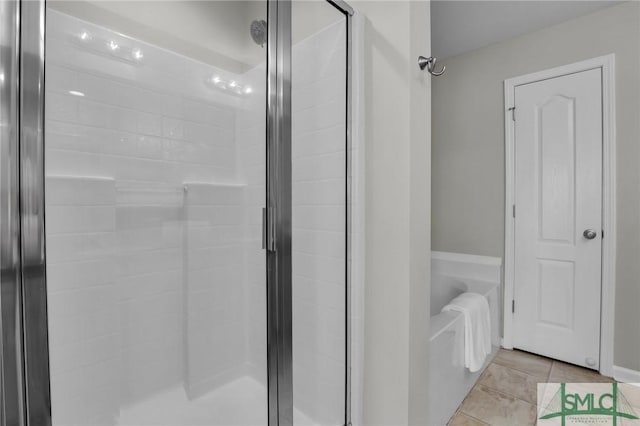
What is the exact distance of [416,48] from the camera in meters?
1.24

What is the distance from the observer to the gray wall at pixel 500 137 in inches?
78.4

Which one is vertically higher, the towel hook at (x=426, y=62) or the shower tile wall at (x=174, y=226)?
the towel hook at (x=426, y=62)

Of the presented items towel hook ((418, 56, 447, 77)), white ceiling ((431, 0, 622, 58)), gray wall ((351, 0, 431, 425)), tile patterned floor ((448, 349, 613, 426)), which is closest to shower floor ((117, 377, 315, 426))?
gray wall ((351, 0, 431, 425))

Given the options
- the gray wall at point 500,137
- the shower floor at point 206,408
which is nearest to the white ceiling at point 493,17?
the gray wall at point 500,137

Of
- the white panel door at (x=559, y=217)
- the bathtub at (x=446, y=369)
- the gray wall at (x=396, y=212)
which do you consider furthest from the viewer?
the white panel door at (x=559, y=217)

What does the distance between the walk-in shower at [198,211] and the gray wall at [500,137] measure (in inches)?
69.1

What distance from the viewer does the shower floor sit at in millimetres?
1312

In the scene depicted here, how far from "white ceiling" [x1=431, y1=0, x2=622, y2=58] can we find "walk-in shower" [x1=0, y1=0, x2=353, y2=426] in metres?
1.31

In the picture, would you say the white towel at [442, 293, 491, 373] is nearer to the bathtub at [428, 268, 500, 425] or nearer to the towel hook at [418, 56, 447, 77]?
the bathtub at [428, 268, 500, 425]

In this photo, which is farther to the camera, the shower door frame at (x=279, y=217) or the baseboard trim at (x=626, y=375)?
the baseboard trim at (x=626, y=375)

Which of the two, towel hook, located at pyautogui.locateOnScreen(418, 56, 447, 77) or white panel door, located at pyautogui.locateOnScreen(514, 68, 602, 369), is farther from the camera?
white panel door, located at pyautogui.locateOnScreen(514, 68, 602, 369)

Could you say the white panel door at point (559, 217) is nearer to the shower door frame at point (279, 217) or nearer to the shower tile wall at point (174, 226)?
the shower tile wall at point (174, 226)

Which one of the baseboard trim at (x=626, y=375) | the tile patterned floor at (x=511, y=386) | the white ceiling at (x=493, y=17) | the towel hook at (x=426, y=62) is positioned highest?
the white ceiling at (x=493, y=17)

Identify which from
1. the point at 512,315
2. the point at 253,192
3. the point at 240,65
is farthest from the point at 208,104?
the point at 512,315
